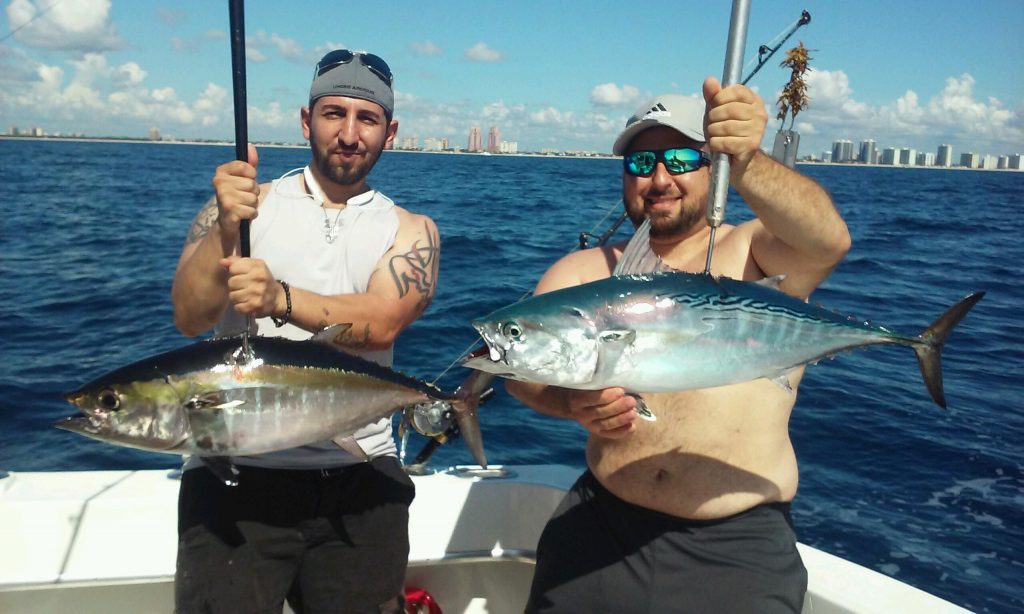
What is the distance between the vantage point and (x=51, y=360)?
850cm

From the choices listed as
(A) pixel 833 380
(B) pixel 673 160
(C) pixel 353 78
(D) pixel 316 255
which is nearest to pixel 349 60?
(C) pixel 353 78

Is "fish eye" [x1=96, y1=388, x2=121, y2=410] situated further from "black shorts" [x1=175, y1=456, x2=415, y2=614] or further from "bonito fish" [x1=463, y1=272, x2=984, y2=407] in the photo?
"bonito fish" [x1=463, y1=272, x2=984, y2=407]

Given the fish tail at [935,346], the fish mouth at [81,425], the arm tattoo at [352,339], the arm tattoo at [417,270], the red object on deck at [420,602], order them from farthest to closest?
the red object on deck at [420,602] < the arm tattoo at [417,270] < the arm tattoo at [352,339] < the fish tail at [935,346] < the fish mouth at [81,425]

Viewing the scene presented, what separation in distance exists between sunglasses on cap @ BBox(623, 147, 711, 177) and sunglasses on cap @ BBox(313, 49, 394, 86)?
1.10m

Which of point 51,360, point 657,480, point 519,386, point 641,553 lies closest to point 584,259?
point 519,386

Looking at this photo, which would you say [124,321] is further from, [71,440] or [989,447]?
[989,447]

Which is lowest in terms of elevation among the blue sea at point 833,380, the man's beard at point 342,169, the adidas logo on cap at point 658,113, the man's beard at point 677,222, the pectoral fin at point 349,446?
the blue sea at point 833,380

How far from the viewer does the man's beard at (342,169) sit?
292 cm

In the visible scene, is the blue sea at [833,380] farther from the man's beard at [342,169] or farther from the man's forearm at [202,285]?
the man's forearm at [202,285]

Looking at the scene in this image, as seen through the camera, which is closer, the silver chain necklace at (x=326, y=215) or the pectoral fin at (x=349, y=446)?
the pectoral fin at (x=349, y=446)

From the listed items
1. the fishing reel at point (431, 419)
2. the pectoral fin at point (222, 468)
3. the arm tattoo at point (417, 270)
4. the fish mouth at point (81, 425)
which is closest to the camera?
the fish mouth at point (81, 425)

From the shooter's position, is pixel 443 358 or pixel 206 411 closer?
pixel 206 411

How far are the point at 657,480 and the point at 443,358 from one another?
19.7 ft

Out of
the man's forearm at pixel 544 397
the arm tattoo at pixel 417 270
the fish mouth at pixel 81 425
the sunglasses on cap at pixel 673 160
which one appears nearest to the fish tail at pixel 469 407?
the man's forearm at pixel 544 397
